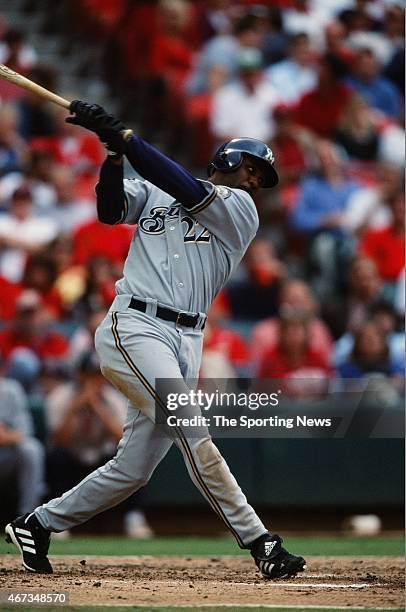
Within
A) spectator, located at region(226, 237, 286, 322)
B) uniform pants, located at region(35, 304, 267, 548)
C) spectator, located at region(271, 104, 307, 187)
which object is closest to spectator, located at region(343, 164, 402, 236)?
spectator, located at region(271, 104, 307, 187)

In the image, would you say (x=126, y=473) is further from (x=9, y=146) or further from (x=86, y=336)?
(x=9, y=146)

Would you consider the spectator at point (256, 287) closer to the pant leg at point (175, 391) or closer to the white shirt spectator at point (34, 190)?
the white shirt spectator at point (34, 190)

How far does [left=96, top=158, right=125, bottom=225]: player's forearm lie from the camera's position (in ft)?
14.6

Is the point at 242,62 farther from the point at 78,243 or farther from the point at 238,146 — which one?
the point at 238,146

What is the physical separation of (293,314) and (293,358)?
383mm

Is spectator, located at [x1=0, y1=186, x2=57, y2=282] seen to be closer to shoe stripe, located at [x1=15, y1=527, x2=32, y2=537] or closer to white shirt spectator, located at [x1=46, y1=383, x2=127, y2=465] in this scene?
white shirt spectator, located at [x1=46, y1=383, x2=127, y2=465]

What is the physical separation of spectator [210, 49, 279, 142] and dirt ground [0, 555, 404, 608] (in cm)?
500

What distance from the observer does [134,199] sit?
15.1ft

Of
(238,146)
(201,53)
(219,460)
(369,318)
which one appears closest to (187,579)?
(219,460)

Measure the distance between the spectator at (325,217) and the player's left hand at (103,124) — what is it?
4760 mm

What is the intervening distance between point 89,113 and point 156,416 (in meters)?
1.17

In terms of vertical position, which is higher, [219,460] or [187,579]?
[219,460]

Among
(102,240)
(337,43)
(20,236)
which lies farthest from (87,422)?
(337,43)

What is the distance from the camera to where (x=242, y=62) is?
10156 mm
